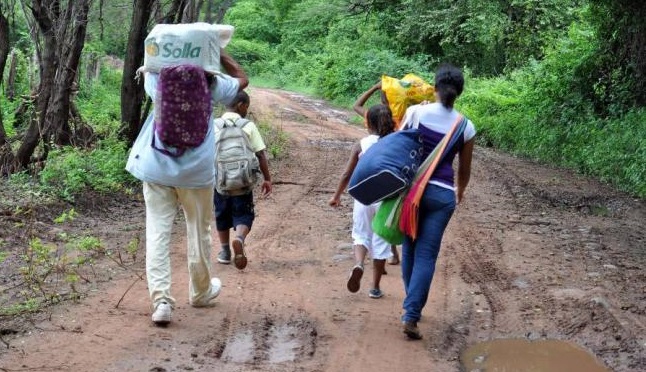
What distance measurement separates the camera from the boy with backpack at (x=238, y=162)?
655cm

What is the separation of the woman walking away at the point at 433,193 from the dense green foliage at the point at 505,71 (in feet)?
18.2

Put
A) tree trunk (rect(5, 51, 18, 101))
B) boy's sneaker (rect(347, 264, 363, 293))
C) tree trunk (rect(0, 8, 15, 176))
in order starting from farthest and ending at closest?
1. tree trunk (rect(5, 51, 18, 101))
2. tree trunk (rect(0, 8, 15, 176))
3. boy's sneaker (rect(347, 264, 363, 293))

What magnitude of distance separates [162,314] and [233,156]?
5.81ft

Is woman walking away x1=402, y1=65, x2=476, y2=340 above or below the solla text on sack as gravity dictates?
below

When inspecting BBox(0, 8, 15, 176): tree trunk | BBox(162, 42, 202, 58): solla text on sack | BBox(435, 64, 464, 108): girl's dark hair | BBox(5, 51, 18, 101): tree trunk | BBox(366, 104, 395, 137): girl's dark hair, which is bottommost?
BBox(5, 51, 18, 101): tree trunk

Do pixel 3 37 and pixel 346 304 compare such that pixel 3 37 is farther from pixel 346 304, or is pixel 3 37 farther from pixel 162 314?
pixel 346 304

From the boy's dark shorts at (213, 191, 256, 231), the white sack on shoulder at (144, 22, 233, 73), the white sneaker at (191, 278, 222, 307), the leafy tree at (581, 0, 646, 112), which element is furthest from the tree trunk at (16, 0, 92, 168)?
the leafy tree at (581, 0, 646, 112)

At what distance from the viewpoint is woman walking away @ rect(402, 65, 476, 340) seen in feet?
16.9

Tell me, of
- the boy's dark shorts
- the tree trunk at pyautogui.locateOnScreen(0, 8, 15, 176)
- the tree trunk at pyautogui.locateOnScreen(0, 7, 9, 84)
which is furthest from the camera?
the tree trunk at pyautogui.locateOnScreen(0, 8, 15, 176)

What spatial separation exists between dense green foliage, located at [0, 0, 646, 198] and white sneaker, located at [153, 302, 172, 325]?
15.2 feet

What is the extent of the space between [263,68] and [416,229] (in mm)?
45694

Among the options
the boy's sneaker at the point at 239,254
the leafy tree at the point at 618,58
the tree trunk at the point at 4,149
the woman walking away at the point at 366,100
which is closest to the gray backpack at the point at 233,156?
the boy's sneaker at the point at 239,254

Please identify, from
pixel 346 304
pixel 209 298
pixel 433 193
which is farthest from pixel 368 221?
pixel 209 298

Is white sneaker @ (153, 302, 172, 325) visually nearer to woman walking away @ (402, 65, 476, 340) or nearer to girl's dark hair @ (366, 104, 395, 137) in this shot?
woman walking away @ (402, 65, 476, 340)
